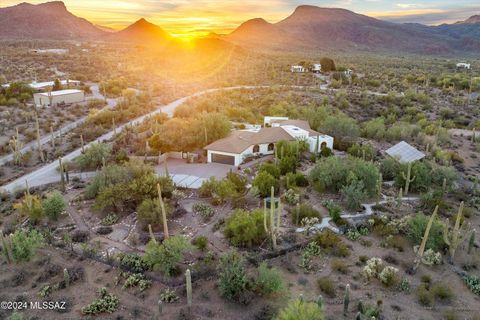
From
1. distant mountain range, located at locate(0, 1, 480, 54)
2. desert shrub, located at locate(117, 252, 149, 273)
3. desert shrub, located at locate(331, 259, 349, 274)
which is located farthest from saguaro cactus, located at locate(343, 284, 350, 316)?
distant mountain range, located at locate(0, 1, 480, 54)

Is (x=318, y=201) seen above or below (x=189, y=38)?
below

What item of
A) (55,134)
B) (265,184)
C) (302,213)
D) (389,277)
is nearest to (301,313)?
(389,277)

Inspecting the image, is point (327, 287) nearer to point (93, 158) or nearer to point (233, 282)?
point (233, 282)

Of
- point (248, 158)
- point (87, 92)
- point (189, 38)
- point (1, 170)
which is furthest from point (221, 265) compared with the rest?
point (189, 38)

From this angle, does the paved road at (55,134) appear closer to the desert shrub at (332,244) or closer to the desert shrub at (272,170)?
the desert shrub at (272,170)

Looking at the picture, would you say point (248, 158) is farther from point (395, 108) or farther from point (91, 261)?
point (395, 108)

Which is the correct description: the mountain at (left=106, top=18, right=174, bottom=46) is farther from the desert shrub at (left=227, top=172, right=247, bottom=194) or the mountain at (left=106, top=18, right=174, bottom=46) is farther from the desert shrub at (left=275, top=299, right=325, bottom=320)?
the desert shrub at (left=275, top=299, right=325, bottom=320)
